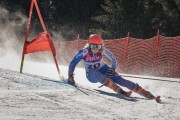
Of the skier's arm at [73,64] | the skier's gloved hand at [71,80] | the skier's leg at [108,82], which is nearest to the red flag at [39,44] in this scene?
the skier's arm at [73,64]

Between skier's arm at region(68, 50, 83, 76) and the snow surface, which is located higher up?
skier's arm at region(68, 50, 83, 76)

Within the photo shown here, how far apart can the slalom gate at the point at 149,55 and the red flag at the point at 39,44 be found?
7.22 m

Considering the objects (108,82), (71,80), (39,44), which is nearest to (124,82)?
(108,82)

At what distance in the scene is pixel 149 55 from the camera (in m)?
17.3

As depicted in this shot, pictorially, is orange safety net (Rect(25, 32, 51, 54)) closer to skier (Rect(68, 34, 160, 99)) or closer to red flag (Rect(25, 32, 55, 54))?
red flag (Rect(25, 32, 55, 54))

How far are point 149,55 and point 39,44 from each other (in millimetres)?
7971

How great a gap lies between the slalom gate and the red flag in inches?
284

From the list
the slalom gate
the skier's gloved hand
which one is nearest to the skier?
the skier's gloved hand

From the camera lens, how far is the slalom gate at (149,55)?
1631 cm

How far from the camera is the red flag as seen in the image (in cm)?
1015

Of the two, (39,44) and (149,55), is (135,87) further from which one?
(149,55)

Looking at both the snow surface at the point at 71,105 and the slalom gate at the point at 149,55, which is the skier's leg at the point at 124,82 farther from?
the slalom gate at the point at 149,55

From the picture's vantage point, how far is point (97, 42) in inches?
336

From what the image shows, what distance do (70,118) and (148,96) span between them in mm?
2662
